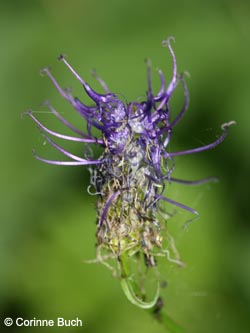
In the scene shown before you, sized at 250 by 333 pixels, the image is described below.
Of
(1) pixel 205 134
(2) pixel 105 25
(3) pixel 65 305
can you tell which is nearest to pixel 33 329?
(3) pixel 65 305

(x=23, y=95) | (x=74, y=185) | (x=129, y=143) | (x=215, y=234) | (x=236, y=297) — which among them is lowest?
(x=236, y=297)

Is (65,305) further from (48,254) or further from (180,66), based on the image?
(180,66)

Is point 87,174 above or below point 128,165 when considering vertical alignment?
below

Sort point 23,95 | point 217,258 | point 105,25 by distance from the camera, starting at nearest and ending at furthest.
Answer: point 217,258 → point 23,95 → point 105,25

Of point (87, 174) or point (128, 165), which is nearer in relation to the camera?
point (128, 165)

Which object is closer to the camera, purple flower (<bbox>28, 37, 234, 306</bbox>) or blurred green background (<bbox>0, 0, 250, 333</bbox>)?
purple flower (<bbox>28, 37, 234, 306</bbox>)

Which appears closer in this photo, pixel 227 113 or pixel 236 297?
pixel 236 297

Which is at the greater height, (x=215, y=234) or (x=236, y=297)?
(x=215, y=234)

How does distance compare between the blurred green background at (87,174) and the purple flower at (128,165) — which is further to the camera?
the blurred green background at (87,174)
